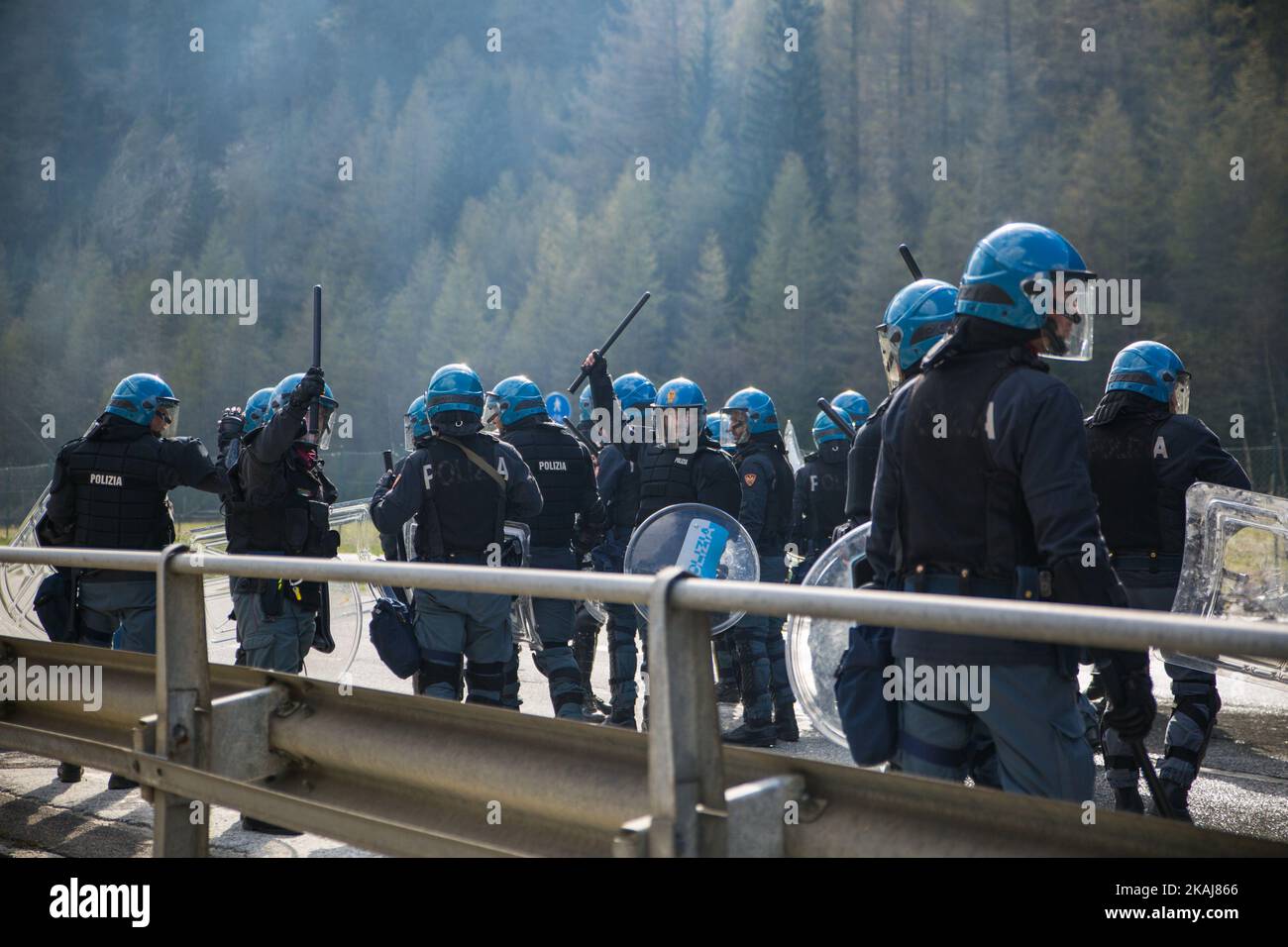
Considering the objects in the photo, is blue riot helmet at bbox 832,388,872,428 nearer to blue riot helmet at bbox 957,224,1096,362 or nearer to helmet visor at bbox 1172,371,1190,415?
helmet visor at bbox 1172,371,1190,415

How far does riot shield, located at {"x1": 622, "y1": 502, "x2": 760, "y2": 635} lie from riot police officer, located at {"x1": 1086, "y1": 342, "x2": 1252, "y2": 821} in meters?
1.80

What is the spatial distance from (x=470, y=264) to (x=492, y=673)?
54401mm

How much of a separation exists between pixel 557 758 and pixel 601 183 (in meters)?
59.6

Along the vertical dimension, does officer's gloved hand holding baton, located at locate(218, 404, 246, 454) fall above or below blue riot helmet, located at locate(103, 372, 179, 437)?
below

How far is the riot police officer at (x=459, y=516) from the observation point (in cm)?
652

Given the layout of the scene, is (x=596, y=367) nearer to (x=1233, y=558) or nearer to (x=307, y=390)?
(x=307, y=390)

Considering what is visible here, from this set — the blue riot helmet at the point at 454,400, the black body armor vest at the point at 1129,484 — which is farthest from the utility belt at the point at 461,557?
the black body armor vest at the point at 1129,484

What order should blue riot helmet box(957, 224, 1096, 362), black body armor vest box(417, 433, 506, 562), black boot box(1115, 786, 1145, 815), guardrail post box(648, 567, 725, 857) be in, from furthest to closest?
black body armor vest box(417, 433, 506, 562) → black boot box(1115, 786, 1145, 815) → blue riot helmet box(957, 224, 1096, 362) → guardrail post box(648, 567, 725, 857)

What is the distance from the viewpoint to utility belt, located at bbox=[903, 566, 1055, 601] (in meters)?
3.27

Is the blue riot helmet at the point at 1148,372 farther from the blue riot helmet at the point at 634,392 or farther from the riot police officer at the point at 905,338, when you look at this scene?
the blue riot helmet at the point at 634,392

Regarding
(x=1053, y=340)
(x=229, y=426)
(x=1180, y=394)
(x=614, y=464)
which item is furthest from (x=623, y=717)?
(x=1053, y=340)

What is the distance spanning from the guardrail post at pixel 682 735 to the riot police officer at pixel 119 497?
5.04 m

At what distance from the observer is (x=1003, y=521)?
3332 mm

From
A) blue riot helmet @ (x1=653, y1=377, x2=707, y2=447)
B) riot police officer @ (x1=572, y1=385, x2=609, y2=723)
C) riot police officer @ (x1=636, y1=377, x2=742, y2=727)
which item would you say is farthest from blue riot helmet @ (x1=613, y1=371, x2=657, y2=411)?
riot police officer @ (x1=636, y1=377, x2=742, y2=727)
